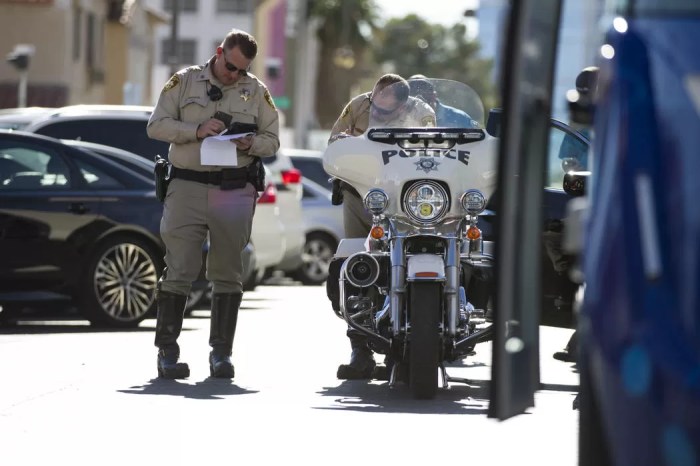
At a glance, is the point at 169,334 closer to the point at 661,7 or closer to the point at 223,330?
the point at 223,330

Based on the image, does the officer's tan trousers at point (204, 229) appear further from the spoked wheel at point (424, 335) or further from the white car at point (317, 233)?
the white car at point (317, 233)

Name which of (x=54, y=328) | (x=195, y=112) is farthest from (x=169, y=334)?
(x=54, y=328)

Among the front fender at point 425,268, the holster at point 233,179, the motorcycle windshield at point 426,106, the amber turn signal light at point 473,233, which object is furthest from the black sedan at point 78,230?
the front fender at point 425,268

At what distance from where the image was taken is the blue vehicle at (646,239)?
3.78 m

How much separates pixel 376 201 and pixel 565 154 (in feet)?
5.74

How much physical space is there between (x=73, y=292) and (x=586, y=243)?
9.73 m

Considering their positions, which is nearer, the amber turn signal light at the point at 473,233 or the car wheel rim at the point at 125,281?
the amber turn signal light at the point at 473,233

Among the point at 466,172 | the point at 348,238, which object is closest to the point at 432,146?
the point at 466,172

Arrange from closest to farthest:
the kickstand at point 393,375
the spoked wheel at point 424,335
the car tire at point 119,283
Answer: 1. the spoked wheel at point 424,335
2. the kickstand at point 393,375
3. the car tire at point 119,283

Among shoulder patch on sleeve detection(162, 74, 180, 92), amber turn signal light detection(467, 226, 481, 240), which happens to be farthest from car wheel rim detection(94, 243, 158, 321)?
amber turn signal light detection(467, 226, 481, 240)

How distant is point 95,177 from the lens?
561 inches

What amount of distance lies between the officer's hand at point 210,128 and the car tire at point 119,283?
3697 mm

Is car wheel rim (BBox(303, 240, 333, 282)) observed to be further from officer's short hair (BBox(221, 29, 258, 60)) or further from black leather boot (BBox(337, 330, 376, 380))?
officer's short hair (BBox(221, 29, 258, 60))

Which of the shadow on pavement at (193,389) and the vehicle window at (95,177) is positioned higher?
the vehicle window at (95,177)
